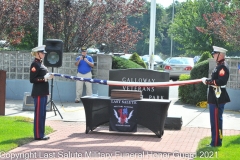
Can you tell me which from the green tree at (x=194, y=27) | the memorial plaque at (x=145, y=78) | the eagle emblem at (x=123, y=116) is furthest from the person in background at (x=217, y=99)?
the green tree at (x=194, y=27)

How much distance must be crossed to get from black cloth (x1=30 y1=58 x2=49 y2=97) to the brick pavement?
1031 millimetres

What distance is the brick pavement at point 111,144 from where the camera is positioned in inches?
365

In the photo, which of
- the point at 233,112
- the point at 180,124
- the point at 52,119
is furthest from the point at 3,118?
the point at 233,112

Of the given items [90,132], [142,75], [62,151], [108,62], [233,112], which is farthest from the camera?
[108,62]

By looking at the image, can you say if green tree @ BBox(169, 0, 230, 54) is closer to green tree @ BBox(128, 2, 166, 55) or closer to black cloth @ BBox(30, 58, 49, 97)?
green tree @ BBox(128, 2, 166, 55)

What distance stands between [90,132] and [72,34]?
8034 mm

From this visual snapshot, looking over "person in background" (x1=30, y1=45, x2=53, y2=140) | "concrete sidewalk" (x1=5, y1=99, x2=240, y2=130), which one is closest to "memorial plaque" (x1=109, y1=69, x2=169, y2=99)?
"concrete sidewalk" (x1=5, y1=99, x2=240, y2=130)

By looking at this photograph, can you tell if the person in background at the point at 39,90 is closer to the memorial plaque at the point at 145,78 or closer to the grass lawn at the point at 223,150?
the memorial plaque at the point at 145,78

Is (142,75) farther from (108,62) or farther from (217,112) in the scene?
(108,62)

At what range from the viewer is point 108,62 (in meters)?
17.7

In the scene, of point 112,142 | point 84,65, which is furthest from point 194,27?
point 112,142

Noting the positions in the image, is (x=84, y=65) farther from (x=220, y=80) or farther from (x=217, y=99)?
(x=220, y=80)

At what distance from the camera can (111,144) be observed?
10.4 meters

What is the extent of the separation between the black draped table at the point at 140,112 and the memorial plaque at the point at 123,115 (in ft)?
0.10
